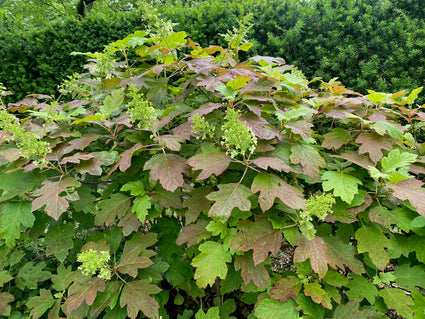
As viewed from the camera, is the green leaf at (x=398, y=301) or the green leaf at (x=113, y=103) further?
the green leaf at (x=113, y=103)

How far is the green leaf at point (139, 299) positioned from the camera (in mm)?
1352

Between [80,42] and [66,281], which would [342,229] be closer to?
[66,281]

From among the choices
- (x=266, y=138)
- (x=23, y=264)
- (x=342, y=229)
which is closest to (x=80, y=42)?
(x=23, y=264)

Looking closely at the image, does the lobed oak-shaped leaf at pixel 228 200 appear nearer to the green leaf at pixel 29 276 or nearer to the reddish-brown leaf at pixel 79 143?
the reddish-brown leaf at pixel 79 143

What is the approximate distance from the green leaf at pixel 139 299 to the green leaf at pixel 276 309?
1.69 ft

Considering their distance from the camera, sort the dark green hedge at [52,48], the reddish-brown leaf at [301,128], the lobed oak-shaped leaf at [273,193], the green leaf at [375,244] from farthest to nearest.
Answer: the dark green hedge at [52,48]
the reddish-brown leaf at [301,128]
the green leaf at [375,244]
the lobed oak-shaped leaf at [273,193]

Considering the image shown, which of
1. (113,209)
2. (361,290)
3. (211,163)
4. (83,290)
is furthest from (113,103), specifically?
(361,290)

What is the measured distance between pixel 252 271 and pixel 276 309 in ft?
0.71

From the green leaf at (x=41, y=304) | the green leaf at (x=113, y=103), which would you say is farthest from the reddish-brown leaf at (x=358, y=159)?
the green leaf at (x=41, y=304)

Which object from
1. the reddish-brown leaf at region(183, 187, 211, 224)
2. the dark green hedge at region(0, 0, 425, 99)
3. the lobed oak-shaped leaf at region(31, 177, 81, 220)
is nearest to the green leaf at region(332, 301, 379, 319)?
the reddish-brown leaf at region(183, 187, 211, 224)

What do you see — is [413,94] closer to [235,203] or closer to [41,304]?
[235,203]

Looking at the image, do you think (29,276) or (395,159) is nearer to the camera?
(395,159)

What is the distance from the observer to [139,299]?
54.5 inches

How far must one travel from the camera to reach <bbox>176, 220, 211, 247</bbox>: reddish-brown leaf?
55.1 inches
